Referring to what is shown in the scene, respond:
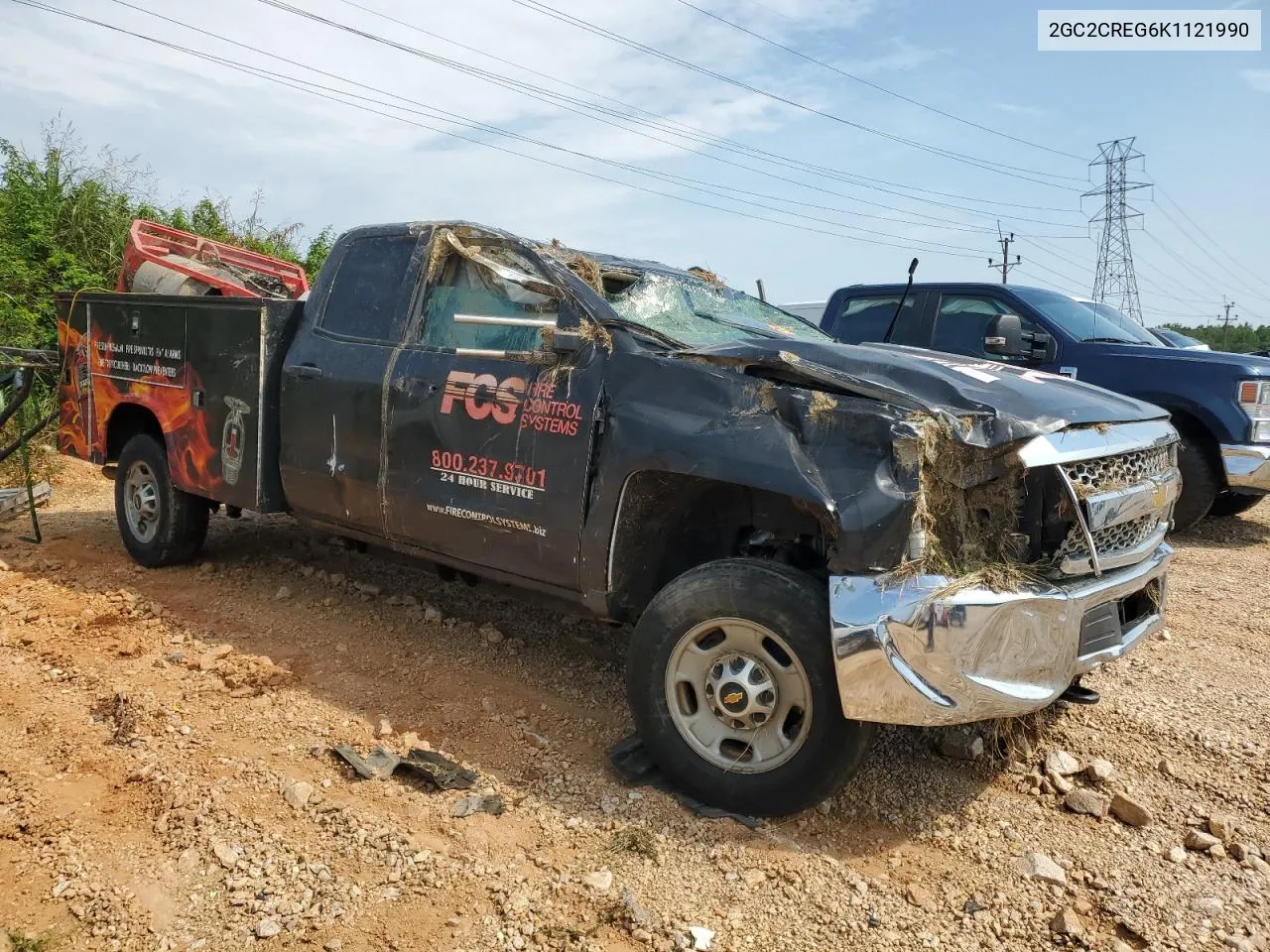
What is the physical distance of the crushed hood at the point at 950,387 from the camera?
2.84m

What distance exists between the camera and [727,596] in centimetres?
296

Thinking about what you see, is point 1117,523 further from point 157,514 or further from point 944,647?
point 157,514

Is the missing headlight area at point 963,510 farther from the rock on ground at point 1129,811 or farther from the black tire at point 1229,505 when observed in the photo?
the black tire at point 1229,505

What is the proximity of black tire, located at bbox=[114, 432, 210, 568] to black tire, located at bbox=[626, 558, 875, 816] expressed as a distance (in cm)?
358

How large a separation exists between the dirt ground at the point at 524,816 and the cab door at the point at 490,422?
2.42 ft

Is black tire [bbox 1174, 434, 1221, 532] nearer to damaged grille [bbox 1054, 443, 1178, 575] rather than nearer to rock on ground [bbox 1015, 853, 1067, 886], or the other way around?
damaged grille [bbox 1054, 443, 1178, 575]

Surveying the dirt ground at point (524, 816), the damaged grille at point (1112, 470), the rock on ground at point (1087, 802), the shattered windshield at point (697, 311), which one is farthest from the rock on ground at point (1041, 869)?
the shattered windshield at point (697, 311)

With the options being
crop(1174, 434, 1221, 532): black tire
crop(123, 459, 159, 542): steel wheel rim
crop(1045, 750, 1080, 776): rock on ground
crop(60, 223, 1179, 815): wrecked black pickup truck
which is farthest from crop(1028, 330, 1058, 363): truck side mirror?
crop(123, 459, 159, 542): steel wheel rim

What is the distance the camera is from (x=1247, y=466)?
22.0 ft

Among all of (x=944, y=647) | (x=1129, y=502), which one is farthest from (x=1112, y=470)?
(x=944, y=647)

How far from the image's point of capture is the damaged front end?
8.82ft

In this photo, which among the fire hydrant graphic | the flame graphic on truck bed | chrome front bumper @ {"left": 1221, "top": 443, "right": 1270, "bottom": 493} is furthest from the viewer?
chrome front bumper @ {"left": 1221, "top": 443, "right": 1270, "bottom": 493}

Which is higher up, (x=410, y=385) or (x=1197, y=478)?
(x=410, y=385)

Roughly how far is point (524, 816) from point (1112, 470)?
7.42ft
